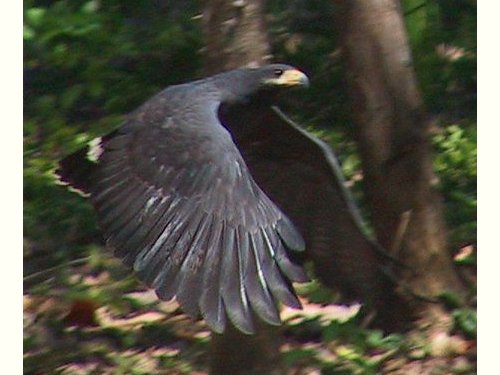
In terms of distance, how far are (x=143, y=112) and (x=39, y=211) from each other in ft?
2.46

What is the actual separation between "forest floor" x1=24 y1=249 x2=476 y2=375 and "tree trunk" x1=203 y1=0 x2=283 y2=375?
15 cm

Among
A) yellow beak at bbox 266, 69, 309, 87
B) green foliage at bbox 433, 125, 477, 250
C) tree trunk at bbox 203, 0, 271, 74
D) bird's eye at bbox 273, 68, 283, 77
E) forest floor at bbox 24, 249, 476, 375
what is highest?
tree trunk at bbox 203, 0, 271, 74

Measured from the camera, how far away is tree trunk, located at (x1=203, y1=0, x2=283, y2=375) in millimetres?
4504

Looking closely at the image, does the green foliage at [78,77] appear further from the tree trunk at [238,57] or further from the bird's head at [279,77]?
the bird's head at [279,77]

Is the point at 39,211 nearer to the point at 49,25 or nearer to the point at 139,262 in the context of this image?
the point at 49,25

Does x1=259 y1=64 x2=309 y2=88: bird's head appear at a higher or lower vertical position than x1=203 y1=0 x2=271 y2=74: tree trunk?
lower

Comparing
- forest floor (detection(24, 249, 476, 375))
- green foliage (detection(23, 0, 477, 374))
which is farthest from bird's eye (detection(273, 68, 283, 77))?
forest floor (detection(24, 249, 476, 375))

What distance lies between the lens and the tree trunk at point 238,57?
14.8 ft

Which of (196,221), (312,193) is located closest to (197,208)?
(196,221)

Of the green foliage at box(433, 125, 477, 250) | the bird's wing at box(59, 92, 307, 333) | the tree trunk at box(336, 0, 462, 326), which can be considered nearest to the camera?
the bird's wing at box(59, 92, 307, 333)

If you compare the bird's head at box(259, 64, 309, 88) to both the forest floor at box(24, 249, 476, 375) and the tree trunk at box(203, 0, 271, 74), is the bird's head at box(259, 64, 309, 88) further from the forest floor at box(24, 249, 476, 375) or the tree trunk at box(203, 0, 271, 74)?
the forest floor at box(24, 249, 476, 375)

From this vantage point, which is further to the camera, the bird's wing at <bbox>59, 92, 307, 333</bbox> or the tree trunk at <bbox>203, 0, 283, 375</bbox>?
the tree trunk at <bbox>203, 0, 283, 375</bbox>

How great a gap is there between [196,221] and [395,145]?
109cm

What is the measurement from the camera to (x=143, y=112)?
443 centimetres
